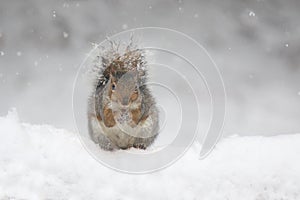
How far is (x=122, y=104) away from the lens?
10.3 ft

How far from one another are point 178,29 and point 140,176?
15.0 feet

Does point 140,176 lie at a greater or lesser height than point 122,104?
lesser

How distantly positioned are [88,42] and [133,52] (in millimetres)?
3696

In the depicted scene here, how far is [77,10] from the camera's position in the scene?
23.8 ft

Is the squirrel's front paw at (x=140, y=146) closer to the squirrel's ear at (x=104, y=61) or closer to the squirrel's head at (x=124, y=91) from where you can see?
the squirrel's head at (x=124, y=91)

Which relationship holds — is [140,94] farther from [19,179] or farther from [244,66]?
[244,66]

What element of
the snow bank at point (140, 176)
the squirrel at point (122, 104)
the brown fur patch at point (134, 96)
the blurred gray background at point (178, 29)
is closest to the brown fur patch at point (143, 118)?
the squirrel at point (122, 104)

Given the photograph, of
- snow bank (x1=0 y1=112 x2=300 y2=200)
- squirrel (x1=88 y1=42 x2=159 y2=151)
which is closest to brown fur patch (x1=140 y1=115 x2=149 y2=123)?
squirrel (x1=88 y1=42 x2=159 y2=151)

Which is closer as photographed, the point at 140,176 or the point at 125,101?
the point at 140,176

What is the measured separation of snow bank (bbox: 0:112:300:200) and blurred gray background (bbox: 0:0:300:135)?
12.3 feet

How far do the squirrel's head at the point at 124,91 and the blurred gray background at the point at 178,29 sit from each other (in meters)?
3.71

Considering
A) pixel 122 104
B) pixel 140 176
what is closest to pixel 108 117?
pixel 122 104

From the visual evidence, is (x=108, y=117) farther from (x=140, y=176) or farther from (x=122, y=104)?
(x=140, y=176)

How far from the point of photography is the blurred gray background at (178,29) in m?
6.94
